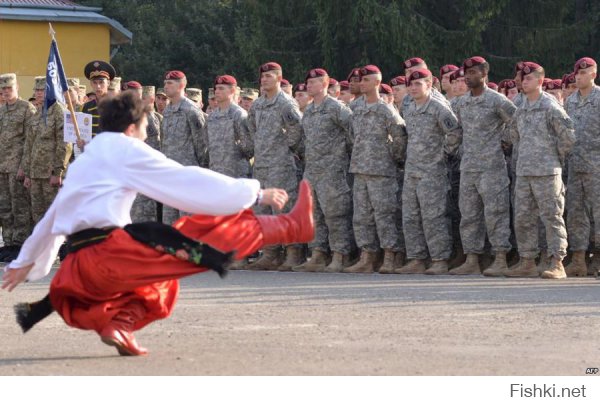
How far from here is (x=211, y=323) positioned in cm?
1092

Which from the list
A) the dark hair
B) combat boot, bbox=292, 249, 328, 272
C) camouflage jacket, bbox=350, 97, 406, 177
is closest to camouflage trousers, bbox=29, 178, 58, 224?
combat boot, bbox=292, 249, 328, 272

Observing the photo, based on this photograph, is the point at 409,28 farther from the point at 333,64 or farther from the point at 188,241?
the point at 188,241

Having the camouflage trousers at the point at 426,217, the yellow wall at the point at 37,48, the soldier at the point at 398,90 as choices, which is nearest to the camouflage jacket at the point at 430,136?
the camouflage trousers at the point at 426,217

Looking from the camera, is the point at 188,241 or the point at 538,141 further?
the point at 538,141

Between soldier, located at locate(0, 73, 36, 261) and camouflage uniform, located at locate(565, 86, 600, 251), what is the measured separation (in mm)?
6812

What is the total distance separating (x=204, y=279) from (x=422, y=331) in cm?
494

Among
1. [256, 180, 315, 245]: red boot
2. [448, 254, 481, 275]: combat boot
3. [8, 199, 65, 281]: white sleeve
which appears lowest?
[448, 254, 481, 275]: combat boot

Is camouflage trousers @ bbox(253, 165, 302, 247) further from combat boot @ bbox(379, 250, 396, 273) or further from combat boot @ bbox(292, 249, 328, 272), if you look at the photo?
combat boot @ bbox(379, 250, 396, 273)

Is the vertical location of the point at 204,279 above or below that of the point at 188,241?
below

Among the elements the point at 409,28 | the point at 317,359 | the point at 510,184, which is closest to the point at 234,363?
the point at 317,359

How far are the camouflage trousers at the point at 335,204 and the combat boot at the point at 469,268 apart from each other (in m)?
1.49

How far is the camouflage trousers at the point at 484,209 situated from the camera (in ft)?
50.8

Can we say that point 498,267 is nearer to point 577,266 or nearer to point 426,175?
point 577,266

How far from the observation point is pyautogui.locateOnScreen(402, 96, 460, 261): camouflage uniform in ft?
51.4
